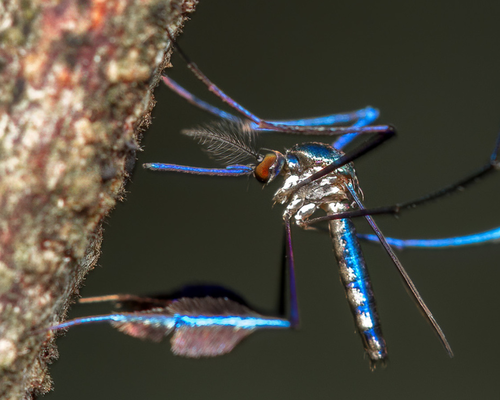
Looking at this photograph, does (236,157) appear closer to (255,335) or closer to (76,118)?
(255,335)

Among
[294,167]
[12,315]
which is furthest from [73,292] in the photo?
[294,167]

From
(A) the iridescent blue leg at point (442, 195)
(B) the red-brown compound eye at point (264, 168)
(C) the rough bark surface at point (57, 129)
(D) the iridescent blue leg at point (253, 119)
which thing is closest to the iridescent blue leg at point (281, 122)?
(D) the iridescent blue leg at point (253, 119)

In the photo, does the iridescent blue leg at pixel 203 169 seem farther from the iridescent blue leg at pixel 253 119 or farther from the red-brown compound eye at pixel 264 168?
the iridescent blue leg at pixel 253 119

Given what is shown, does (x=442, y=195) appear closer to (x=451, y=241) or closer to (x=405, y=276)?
(x=405, y=276)

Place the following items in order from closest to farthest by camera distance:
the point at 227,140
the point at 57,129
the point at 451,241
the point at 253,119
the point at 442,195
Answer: the point at 57,129
the point at 442,195
the point at 253,119
the point at 227,140
the point at 451,241

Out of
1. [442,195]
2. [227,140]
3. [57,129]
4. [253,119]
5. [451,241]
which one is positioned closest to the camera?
[57,129]

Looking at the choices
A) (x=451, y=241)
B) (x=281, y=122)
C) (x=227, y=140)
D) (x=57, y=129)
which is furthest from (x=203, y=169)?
(x=451, y=241)
